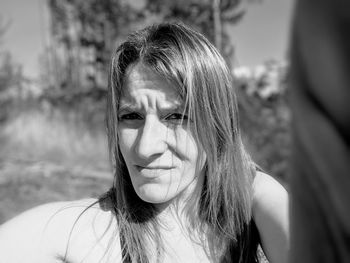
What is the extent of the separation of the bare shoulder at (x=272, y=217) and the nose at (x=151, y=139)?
48cm

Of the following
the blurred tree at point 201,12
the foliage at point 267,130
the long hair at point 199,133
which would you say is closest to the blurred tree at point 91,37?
the blurred tree at point 201,12

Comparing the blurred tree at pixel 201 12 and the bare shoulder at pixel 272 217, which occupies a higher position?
the blurred tree at pixel 201 12

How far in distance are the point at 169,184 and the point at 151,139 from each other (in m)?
0.17

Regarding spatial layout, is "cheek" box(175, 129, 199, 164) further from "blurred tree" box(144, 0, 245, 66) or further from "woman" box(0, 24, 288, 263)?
"blurred tree" box(144, 0, 245, 66)

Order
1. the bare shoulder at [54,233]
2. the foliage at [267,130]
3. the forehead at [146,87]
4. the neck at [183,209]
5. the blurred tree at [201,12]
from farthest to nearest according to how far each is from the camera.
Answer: the blurred tree at [201,12], the foliage at [267,130], the neck at [183,209], the forehead at [146,87], the bare shoulder at [54,233]

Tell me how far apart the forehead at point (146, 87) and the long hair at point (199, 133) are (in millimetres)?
22

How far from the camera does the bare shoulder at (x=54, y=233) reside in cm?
118

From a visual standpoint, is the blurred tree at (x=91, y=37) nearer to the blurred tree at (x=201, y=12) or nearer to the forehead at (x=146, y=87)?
the blurred tree at (x=201, y=12)

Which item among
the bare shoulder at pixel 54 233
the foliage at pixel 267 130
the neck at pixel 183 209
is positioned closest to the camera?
the bare shoulder at pixel 54 233

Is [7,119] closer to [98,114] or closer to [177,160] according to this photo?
[98,114]

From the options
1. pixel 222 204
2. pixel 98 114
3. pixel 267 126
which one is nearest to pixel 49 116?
pixel 98 114

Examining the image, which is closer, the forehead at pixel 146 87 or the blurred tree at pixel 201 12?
the forehead at pixel 146 87

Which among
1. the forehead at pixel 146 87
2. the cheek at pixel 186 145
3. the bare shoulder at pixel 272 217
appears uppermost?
the forehead at pixel 146 87

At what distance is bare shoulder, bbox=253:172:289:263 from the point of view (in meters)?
1.35
